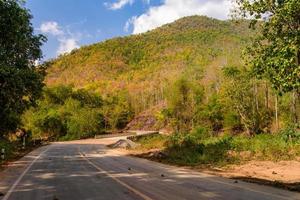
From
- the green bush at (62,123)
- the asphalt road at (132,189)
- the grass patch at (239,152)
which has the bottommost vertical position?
the asphalt road at (132,189)

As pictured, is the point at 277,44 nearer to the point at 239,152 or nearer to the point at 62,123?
the point at 239,152

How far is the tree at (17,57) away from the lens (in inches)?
846

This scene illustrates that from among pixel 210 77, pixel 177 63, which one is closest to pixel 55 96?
pixel 210 77

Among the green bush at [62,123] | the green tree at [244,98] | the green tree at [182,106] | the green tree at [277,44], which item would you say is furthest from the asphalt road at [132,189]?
the green bush at [62,123]

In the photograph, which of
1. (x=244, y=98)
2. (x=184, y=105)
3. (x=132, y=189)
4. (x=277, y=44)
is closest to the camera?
(x=132, y=189)

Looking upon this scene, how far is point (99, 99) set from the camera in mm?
145375

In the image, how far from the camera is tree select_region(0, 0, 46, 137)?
846 inches

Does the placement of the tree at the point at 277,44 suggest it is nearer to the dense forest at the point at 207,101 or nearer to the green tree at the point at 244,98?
the dense forest at the point at 207,101

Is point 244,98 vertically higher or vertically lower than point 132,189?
higher

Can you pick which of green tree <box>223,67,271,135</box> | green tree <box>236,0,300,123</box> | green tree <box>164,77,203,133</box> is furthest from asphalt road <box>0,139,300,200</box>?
green tree <box>164,77,203,133</box>

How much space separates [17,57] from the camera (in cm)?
2547

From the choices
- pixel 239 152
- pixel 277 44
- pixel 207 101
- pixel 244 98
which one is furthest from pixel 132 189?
pixel 207 101

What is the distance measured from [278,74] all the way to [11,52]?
51.3ft

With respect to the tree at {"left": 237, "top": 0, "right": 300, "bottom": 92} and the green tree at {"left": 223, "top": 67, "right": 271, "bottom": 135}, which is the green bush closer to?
Answer: the green tree at {"left": 223, "top": 67, "right": 271, "bottom": 135}
